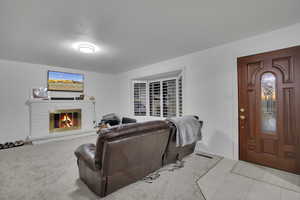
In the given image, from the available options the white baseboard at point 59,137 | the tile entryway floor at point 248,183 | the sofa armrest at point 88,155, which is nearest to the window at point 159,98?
the white baseboard at point 59,137

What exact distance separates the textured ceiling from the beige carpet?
243cm

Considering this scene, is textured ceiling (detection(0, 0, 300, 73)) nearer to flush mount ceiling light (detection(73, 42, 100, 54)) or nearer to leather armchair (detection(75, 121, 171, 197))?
flush mount ceiling light (detection(73, 42, 100, 54))

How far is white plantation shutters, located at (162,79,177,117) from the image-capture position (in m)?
4.52

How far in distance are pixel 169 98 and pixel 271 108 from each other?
2.68m

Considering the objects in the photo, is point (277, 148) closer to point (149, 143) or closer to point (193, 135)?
point (193, 135)

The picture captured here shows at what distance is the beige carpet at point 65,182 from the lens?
1778 mm

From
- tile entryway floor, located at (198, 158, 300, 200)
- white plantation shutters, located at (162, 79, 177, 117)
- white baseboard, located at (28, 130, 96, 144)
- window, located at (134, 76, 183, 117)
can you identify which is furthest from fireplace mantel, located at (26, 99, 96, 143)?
tile entryway floor, located at (198, 158, 300, 200)

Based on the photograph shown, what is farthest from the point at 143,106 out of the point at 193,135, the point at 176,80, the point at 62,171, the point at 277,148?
the point at 277,148

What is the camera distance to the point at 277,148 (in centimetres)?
241

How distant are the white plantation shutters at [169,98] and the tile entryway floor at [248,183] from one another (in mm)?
2240

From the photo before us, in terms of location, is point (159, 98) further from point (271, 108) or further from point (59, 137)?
point (59, 137)

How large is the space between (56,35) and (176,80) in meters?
3.26

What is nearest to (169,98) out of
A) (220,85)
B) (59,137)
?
(220,85)

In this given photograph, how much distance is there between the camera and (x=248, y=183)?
6.70ft
